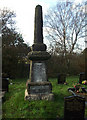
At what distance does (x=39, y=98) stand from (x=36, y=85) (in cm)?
61

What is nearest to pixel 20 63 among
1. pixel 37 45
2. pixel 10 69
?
pixel 10 69

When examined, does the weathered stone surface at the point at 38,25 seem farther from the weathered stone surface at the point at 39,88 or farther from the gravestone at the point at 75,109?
the gravestone at the point at 75,109

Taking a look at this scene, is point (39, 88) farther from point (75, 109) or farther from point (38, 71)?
point (75, 109)

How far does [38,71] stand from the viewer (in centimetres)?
571

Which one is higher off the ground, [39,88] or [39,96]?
[39,88]

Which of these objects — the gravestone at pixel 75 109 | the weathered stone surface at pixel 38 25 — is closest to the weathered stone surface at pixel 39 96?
the gravestone at pixel 75 109

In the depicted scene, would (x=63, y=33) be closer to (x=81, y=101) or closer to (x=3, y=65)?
(x=3, y=65)

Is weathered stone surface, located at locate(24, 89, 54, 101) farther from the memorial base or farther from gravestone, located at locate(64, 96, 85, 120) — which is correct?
gravestone, located at locate(64, 96, 85, 120)

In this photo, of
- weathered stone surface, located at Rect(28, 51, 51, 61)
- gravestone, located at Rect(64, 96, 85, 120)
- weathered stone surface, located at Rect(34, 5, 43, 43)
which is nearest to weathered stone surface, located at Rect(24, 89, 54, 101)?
gravestone, located at Rect(64, 96, 85, 120)

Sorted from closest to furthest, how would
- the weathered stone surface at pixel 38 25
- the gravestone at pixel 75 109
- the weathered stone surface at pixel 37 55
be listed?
the gravestone at pixel 75 109
the weathered stone surface at pixel 37 55
the weathered stone surface at pixel 38 25

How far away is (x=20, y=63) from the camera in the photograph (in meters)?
15.4

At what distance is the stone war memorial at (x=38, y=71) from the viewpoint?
5.42 meters

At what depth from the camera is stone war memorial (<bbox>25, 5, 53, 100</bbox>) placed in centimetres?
542

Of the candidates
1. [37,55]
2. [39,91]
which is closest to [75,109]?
[39,91]
